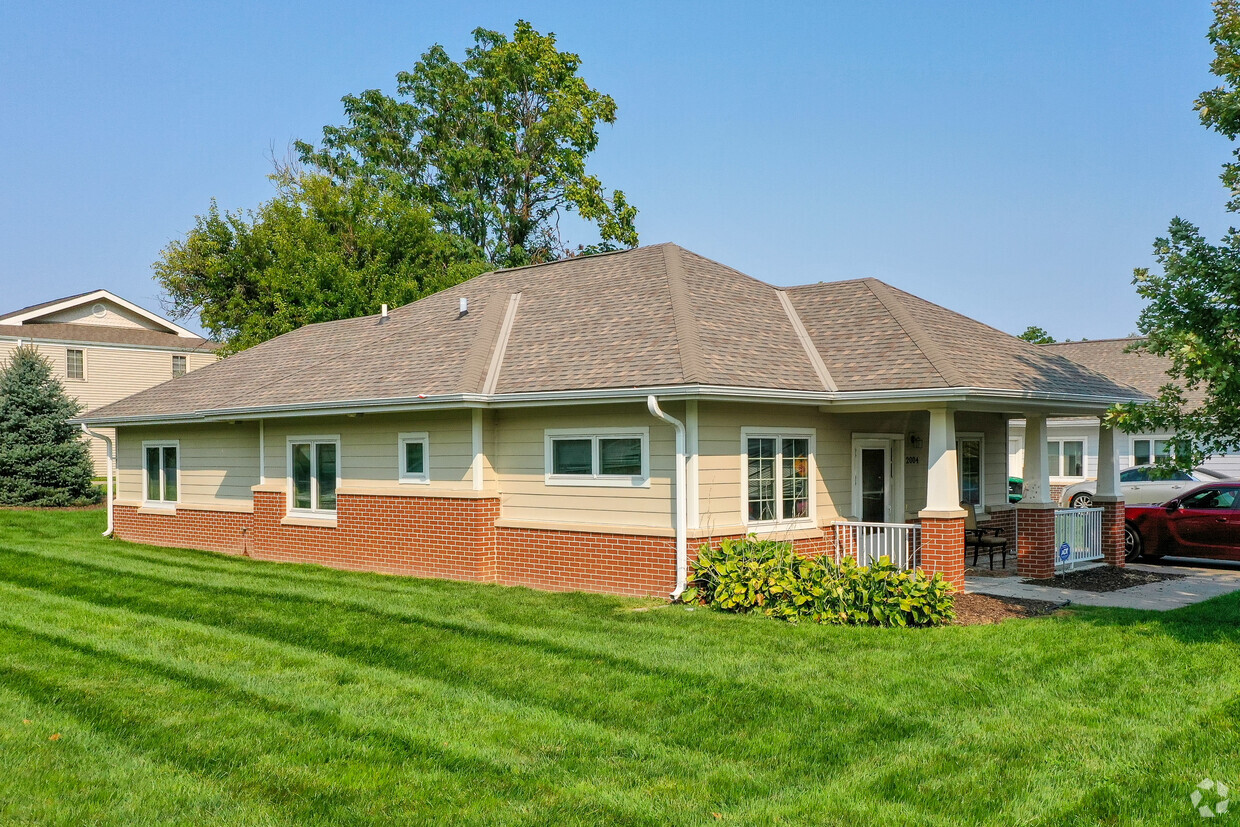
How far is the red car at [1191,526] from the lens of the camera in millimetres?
16141

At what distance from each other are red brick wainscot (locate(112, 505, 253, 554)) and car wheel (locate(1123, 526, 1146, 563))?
16.1m

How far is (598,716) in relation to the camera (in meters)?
7.23

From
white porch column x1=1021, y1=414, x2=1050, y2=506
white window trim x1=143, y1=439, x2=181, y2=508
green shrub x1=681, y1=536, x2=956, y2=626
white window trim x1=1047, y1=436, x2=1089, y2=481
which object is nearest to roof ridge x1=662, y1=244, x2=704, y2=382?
green shrub x1=681, y1=536, x2=956, y2=626

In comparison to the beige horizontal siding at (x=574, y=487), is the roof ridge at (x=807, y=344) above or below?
above

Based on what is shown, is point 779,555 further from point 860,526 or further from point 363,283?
point 363,283

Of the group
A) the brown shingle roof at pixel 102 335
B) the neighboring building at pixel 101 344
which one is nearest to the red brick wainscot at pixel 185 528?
the neighboring building at pixel 101 344

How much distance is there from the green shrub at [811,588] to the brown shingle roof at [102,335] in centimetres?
3538

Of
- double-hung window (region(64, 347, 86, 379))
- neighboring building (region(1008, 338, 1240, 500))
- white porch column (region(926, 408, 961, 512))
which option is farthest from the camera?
double-hung window (region(64, 347, 86, 379))

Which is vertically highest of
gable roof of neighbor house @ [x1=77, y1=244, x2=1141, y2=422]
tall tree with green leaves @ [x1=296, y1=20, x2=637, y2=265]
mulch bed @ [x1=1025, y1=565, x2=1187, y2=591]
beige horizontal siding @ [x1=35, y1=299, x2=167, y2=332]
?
tall tree with green leaves @ [x1=296, y1=20, x2=637, y2=265]

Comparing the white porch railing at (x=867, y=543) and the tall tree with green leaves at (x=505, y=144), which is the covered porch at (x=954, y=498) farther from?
the tall tree with green leaves at (x=505, y=144)

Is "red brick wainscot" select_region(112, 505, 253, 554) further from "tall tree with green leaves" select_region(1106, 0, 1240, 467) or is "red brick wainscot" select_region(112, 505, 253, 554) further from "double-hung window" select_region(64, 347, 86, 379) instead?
"double-hung window" select_region(64, 347, 86, 379)

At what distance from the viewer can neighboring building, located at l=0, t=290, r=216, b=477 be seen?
1515 inches

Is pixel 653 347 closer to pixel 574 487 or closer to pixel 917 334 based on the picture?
pixel 574 487

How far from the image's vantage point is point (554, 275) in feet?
59.8
